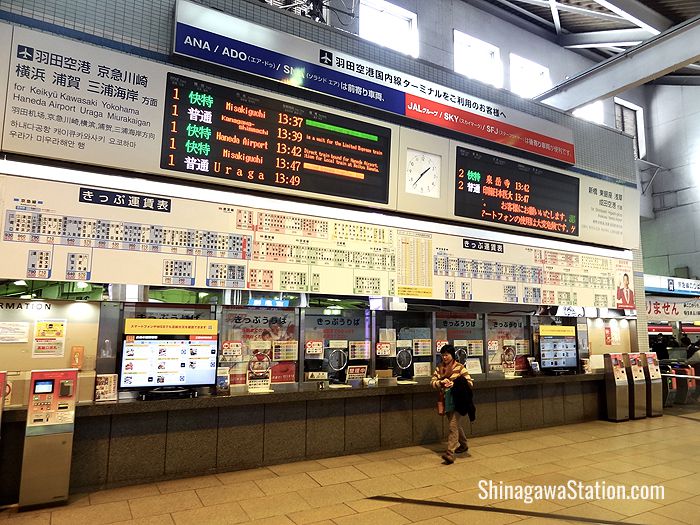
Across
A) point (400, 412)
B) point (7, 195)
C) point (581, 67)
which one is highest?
point (581, 67)

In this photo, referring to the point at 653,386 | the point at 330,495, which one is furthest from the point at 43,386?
the point at 653,386

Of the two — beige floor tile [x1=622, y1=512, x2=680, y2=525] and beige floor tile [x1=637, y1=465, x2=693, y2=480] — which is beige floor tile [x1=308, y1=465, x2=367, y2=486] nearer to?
beige floor tile [x1=622, y1=512, x2=680, y2=525]

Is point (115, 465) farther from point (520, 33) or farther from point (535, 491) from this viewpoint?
point (520, 33)

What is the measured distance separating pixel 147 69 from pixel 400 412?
483 cm

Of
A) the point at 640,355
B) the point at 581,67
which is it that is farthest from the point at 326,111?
the point at 581,67

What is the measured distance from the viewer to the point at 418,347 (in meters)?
6.67

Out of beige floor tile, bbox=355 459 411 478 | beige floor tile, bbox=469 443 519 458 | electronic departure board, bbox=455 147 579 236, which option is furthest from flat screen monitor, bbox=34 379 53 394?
electronic departure board, bbox=455 147 579 236

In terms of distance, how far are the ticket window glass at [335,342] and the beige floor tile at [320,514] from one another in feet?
6.01

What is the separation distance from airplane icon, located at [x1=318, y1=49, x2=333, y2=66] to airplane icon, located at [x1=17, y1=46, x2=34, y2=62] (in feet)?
9.61

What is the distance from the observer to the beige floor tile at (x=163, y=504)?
3947 mm

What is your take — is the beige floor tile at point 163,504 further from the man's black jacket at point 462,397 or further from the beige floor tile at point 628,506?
the beige floor tile at point 628,506

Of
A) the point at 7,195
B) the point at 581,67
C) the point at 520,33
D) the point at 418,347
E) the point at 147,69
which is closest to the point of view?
the point at 7,195

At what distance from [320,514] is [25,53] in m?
4.74

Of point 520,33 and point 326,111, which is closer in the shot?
point 326,111
